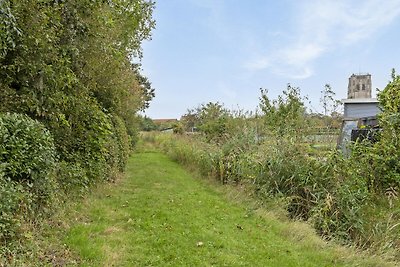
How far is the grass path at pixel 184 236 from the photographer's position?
4145mm

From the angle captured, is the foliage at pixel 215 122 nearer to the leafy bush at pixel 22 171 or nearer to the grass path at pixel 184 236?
the grass path at pixel 184 236

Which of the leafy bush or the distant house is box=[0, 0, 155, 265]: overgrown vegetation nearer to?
the leafy bush

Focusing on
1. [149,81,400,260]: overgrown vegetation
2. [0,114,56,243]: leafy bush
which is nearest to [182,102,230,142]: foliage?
[149,81,400,260]: overgrown vegetation

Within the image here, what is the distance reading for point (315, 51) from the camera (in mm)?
12836

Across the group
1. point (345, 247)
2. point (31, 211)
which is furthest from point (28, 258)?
point (345, 247)

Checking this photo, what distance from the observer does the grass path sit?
4.14 metres

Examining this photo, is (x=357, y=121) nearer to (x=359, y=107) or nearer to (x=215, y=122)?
(x=359, y=107)

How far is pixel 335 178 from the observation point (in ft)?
21.0

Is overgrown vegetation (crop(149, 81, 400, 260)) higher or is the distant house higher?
the distant house

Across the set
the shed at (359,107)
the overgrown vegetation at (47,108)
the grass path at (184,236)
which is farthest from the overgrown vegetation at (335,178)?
the shed at (359,107)

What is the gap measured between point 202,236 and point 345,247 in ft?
7.21

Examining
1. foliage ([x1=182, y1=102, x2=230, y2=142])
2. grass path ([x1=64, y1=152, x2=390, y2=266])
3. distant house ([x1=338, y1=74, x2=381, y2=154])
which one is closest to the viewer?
grass path ([x1=64, y1=152, x2=390, y2=266])

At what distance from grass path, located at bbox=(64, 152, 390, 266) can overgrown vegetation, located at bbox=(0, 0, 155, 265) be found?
0.71 m

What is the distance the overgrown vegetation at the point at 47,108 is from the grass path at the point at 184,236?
0.71 m
